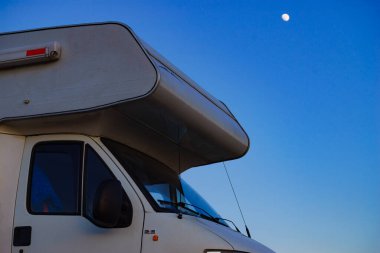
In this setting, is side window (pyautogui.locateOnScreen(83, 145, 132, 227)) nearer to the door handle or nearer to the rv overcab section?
the rv overcab section

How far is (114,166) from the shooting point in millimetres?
5039

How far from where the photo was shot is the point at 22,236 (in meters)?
4.87

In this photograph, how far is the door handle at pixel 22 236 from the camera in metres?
4.84

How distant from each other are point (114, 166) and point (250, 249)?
1.34 metres

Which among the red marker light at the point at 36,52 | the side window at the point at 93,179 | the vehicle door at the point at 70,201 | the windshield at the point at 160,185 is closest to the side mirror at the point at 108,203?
the vehicle door at the point at 70,201

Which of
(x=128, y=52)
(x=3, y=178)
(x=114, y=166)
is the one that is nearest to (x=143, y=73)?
(x=128, y=52)

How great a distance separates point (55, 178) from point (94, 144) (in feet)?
1.48

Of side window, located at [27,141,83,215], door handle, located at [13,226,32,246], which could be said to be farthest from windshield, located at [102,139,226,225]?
door handle, located at [13,226,32,246]

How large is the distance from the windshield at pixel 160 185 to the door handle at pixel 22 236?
3.14 feet

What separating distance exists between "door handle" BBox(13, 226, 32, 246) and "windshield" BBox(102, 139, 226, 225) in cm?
96

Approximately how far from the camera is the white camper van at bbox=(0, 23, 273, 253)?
4703mm

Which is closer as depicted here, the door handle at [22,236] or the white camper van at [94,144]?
the white camper van at [94,144]

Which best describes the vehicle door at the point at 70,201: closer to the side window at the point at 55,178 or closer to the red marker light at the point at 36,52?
the side window at the point at 55,178

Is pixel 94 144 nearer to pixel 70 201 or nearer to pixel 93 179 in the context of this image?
pixel 93 179
